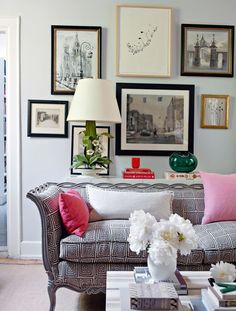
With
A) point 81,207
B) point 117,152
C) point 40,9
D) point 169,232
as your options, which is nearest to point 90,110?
point 117,152

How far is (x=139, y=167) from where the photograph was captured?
11.0 feet

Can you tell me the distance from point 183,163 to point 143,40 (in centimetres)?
124

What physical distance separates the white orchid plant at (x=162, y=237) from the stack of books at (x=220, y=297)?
20 cm

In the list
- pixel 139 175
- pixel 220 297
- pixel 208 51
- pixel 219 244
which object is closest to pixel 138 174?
pixel 139 175

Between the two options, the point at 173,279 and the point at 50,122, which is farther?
the point at 50,122

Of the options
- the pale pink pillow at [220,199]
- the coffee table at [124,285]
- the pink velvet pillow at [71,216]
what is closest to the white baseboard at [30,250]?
the pink velvet pillow at [71,216]

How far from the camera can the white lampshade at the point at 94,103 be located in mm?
2965

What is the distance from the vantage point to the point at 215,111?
3.44 metres

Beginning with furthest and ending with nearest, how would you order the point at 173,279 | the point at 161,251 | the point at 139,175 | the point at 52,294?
the point at 139,175 < the point at 52,294 < the point at 173,279 < the point at 161,251

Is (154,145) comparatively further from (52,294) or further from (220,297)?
(220,297)

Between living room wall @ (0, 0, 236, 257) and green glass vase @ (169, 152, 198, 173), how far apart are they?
249 millimetres

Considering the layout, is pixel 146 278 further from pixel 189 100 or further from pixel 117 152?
pixel 189 100

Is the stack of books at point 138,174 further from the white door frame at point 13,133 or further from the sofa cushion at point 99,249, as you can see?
the white door frame at point 13,133

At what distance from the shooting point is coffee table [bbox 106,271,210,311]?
1523mm
